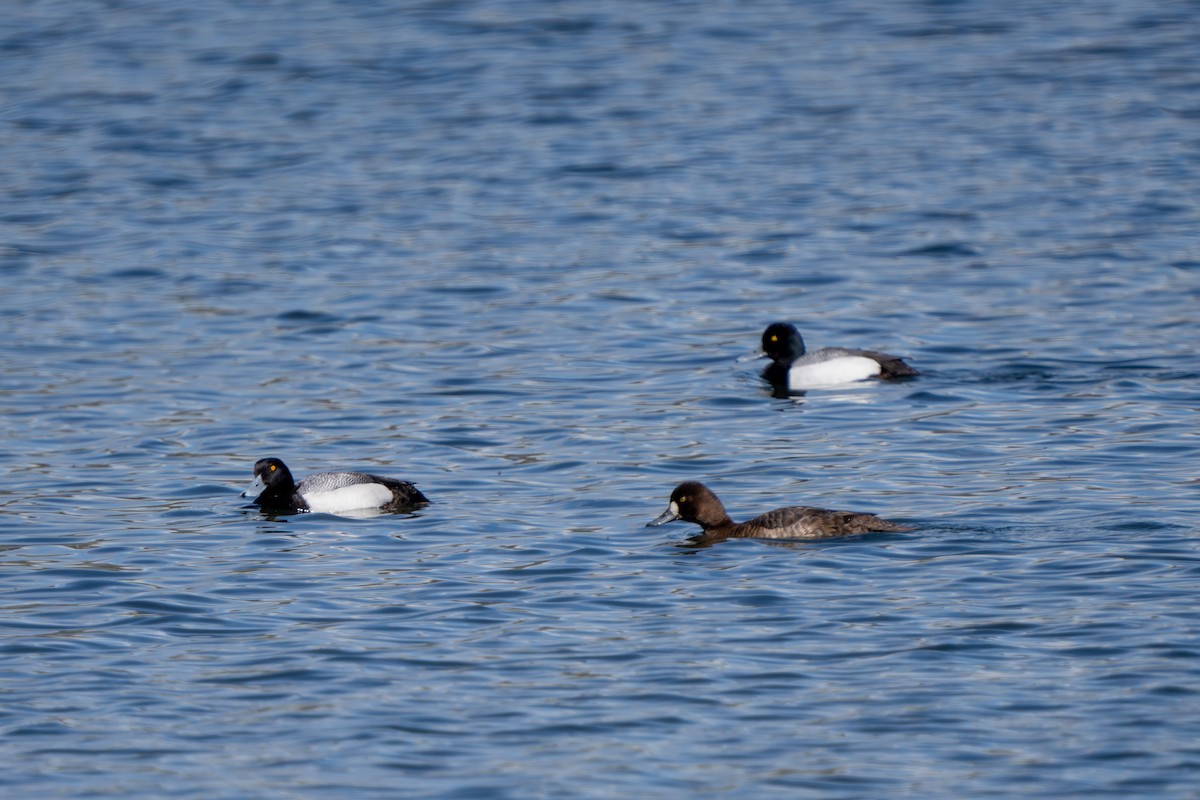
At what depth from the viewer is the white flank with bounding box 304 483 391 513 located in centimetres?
1446

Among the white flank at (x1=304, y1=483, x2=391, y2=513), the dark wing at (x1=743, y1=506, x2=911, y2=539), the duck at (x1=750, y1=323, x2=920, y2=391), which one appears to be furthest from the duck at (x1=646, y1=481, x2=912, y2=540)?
the duck at (x1=750, y1=323, x2=920, y2=391)

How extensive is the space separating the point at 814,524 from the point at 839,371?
248 inches

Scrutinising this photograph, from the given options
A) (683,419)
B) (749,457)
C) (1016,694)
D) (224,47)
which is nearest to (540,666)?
(1016,694)

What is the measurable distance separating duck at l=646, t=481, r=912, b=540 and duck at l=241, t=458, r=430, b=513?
2.07m

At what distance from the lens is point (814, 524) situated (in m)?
13.2

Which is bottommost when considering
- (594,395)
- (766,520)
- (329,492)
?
(766,520)

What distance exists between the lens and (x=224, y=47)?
36500mm

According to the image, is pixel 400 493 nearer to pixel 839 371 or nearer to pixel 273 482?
pixel 273 482

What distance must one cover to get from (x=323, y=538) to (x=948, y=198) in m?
15.1

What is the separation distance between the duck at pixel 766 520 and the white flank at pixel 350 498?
2.17 meters

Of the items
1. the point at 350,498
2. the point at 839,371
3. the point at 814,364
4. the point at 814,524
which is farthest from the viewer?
the point at 814,364

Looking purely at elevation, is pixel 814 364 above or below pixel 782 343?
below

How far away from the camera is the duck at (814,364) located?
19.1 metres

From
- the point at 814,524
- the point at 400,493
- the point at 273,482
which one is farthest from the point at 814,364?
the point at 273,482
